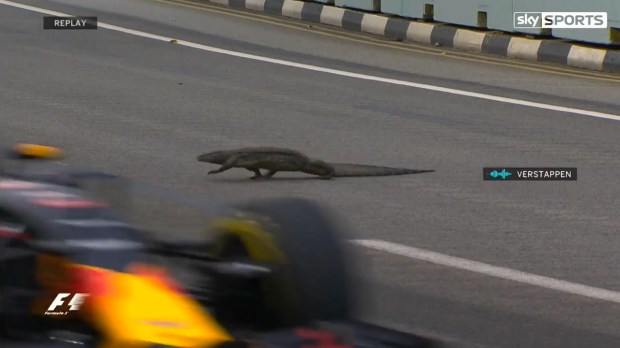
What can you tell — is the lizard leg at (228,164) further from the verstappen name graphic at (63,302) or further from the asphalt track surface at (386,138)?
the verstappen name graphic at (63,302)

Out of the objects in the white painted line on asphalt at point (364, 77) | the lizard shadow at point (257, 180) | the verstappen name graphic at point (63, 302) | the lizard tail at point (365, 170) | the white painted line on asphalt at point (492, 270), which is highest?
the verstappen name graphic at point (63, 302)

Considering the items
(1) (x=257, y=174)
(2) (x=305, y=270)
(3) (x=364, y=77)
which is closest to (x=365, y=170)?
(1) (x=257, y=174)

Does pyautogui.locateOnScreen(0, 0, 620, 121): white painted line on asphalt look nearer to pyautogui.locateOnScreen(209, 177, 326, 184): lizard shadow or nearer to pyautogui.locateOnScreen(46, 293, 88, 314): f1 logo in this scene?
pyautogui.locateOnScreen(209, 177, 326, 184): lizard shadow

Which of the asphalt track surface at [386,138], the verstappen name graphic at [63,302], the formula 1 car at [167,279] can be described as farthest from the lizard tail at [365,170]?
the verstappen name graphic at [63,302]

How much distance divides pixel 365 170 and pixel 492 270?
292 centimetres

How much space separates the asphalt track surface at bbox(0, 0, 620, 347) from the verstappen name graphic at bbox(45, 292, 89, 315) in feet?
6.44

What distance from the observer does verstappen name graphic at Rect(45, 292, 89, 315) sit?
522cm

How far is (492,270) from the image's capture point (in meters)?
8.07

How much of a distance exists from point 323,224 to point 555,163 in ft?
20.1

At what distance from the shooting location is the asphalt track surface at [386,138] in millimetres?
7527

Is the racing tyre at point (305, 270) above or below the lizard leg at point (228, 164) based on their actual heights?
above

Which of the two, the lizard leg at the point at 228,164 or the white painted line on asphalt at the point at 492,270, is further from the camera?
the lizard leg at the point at 228,164

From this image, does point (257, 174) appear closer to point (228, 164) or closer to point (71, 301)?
point (228, 164)

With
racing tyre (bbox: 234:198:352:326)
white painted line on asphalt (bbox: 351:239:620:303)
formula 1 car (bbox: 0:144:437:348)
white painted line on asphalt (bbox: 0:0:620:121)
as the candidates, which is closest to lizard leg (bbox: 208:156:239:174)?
white painted line on asphalt (bbox: 351:239:620:303)
